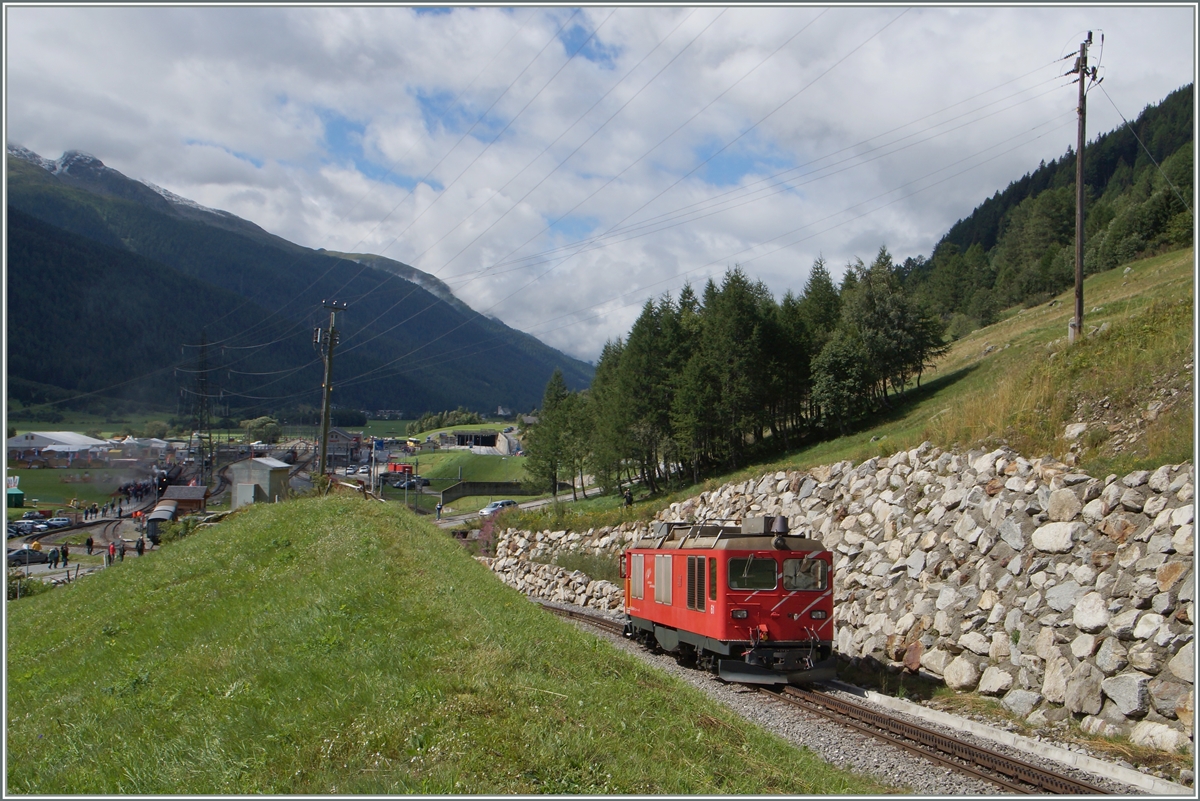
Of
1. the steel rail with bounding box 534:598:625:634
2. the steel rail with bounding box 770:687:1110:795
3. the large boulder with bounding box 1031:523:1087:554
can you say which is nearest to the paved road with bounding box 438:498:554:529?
the steel rail with bounding box 534:598:625:634

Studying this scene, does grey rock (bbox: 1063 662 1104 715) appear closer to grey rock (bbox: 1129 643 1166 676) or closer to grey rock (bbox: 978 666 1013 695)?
grey rock (bbox: 1129 643 1166 676)

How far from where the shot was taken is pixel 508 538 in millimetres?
43062

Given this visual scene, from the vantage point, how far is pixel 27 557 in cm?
4259

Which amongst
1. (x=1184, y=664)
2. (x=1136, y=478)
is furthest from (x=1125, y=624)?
(x=1136, y=478)

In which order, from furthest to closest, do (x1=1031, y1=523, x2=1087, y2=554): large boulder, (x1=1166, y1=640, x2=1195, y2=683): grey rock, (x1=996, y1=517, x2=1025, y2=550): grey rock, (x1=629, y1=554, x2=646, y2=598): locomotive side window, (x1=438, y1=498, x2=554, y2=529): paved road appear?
(x1=438, y1=498, x2=554, y2=529): paved road, (x1=629, y1=554, x2=646, y2=598): locomotive side window, (x1=996, y1=517, x2=1025, y2=550): grey rock, (x1=1031, y1=523, x2=1087, y2=554): large boulder, (x1=1166, y1=640, x2=1195, y2=683): grey rock

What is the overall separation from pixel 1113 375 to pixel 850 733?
11546 millimetres

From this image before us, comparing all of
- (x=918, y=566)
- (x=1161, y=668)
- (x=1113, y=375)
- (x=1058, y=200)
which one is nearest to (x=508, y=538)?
(x=918, y=566)

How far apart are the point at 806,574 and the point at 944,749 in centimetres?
510

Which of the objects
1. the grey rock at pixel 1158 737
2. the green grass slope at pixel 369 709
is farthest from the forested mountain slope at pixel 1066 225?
the green grass slope at pixel 369 709

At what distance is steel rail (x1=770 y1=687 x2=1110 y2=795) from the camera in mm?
8672

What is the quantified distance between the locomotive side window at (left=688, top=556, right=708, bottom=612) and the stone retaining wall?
3984 mm

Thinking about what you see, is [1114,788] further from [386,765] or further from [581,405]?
[581,405]

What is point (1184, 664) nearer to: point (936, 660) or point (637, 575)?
point (936, 660)

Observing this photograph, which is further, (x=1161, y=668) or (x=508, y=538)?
(x=508, y=538)
